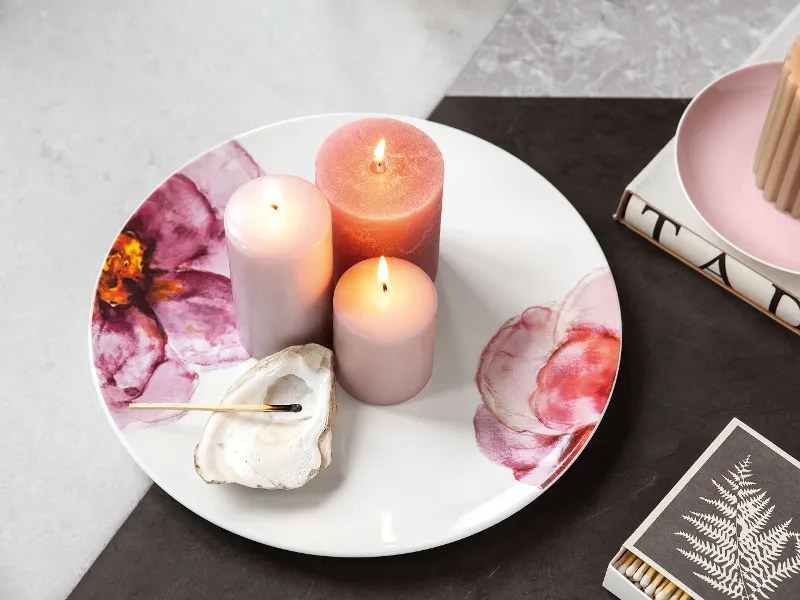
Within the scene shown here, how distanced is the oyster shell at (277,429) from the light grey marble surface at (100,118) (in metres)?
0.10

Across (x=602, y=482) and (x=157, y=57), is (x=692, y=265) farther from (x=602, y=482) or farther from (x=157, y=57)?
(x=157, y=57)

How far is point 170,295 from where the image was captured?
2.28 ft

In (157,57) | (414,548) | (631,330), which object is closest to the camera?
(414,548)

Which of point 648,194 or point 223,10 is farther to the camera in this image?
point 223,10

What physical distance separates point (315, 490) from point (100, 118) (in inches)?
17.2

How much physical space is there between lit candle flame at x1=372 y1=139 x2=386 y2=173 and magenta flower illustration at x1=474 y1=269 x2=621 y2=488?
0.47 ft

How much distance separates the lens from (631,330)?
73cm

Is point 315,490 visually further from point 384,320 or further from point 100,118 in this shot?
point 100,118

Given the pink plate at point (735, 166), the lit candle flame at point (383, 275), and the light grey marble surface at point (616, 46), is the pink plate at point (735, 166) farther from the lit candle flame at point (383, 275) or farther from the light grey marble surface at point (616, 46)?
the lit candle flame at point (383, 275)

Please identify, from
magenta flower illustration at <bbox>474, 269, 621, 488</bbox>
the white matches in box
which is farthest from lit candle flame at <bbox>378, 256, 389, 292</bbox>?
the white matches in box

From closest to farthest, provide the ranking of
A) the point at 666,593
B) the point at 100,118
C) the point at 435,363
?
the point at 666,593, the point at 435,363, the point at 100,118

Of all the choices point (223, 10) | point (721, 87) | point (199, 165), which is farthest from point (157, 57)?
point (721, 87)

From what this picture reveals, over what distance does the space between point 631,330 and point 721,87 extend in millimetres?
215

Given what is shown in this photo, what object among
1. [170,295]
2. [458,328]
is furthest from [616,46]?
[170,295]
